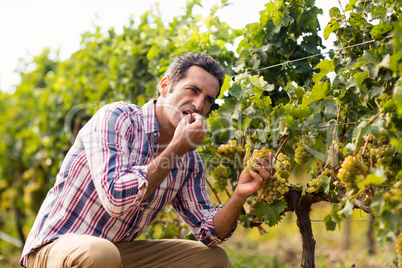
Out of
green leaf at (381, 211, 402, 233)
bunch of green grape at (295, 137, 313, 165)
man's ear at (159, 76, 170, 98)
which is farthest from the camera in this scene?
man's ear at (159, 76, 170, 98)

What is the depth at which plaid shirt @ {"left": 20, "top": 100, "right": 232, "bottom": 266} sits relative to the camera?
2062 millimetres

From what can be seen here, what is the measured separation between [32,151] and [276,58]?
462 cm

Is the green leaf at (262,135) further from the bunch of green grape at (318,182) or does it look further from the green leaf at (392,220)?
the green leaf at (392,220)

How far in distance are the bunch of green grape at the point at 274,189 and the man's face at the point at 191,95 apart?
0.58 m

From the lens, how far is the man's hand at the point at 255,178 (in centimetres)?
216

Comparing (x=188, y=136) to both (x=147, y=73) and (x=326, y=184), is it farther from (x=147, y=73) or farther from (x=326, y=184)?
(x=147, y=73)

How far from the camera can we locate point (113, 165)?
2076mm

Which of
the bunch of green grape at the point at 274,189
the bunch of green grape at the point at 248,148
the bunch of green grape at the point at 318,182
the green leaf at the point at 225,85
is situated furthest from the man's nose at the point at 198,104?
the bunch of green grape at the point at 318,182

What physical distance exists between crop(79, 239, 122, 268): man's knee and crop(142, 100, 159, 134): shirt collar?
684mm

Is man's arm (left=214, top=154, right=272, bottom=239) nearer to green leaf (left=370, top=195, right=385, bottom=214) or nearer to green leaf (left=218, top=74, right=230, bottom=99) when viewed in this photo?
green leaf (left=218, top=74, right=230, bottom=99)

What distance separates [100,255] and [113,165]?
1.36 ft

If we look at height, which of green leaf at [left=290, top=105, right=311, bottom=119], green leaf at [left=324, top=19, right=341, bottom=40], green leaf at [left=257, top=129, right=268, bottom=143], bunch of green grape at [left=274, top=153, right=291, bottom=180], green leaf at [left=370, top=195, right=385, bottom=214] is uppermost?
green leaf at [left=324, top=19, right=341, bottom=40]

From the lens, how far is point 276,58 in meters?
2.79

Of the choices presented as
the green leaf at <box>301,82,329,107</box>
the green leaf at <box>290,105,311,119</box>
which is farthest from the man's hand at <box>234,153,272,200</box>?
the green leaf at <box>301,82,329,107</box>
